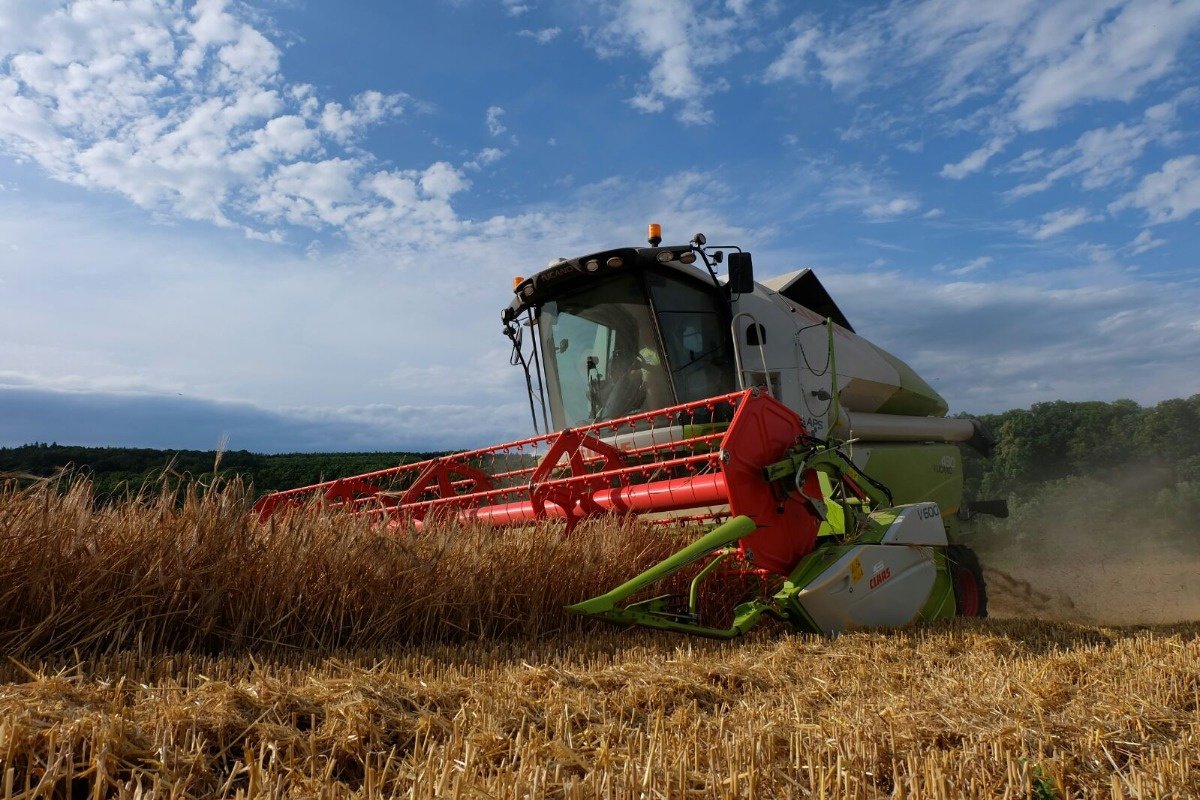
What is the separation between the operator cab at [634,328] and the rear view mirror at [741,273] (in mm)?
273

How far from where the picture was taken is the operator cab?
540cm

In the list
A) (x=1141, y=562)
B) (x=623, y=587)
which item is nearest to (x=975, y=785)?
(x=623, y=587)

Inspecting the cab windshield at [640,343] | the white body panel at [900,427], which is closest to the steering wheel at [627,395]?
the cab windshield at [640,343]

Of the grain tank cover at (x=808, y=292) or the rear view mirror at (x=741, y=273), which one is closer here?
the rear view mirror at (x=741, y=273)

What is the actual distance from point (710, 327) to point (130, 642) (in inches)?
153

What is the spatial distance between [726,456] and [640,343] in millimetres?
1994

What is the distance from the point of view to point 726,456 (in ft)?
12.0

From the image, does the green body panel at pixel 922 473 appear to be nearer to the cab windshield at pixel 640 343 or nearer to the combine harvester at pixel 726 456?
the combine harvester at pixel 726 456

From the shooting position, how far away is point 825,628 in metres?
3.63

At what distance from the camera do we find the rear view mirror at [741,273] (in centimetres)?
516

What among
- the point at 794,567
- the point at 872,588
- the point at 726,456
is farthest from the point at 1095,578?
the point at 726,456

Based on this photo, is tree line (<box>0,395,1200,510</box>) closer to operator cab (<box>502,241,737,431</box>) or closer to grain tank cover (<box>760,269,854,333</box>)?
grain tank cover (<box>760,269,854,333</box>)

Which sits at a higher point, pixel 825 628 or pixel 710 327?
pixel 710 327

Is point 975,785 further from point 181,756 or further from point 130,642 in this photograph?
point 130,642
